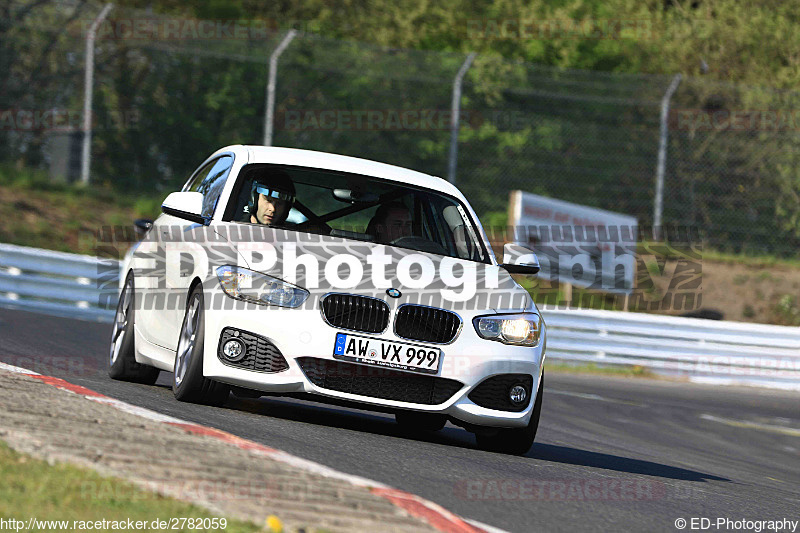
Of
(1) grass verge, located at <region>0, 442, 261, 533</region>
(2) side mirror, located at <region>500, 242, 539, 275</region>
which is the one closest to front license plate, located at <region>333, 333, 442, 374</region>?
(2) side mirror, located at <region>500, 242, 539, 275</region>

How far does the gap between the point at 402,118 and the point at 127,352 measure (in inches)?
572

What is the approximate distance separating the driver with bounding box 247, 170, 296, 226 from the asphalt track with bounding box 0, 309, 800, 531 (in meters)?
1.16

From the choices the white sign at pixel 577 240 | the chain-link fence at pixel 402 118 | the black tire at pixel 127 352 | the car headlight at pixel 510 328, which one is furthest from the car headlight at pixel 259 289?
the white sign at pixel 577 240

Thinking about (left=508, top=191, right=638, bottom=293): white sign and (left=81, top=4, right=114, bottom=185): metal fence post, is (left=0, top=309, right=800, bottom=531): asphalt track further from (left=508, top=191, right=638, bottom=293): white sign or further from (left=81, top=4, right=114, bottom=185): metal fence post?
(left=508, top=191, right=638, bottom=293): white sign

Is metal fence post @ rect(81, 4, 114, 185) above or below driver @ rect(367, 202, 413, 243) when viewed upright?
above

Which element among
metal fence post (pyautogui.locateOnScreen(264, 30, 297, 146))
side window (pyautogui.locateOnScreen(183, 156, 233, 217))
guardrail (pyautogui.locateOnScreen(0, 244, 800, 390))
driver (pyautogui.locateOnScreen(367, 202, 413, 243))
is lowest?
guardrail (pyautogui.locateOnScreen(0, 244, 800, 390))

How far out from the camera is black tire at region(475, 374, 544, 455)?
7.31 m

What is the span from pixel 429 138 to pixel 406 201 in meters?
14.0

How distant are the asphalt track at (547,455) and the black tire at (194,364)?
0.09m

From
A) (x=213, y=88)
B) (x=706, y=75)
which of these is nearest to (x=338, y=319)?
(x=213, y=88)

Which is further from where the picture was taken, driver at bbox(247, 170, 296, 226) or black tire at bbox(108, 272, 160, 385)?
black tire at bbox(108, 272, 160, 385)

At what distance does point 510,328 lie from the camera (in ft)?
22.9

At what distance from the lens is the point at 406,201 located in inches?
318

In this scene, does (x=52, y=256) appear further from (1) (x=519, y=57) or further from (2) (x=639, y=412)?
(1) (x=519, y=57)
